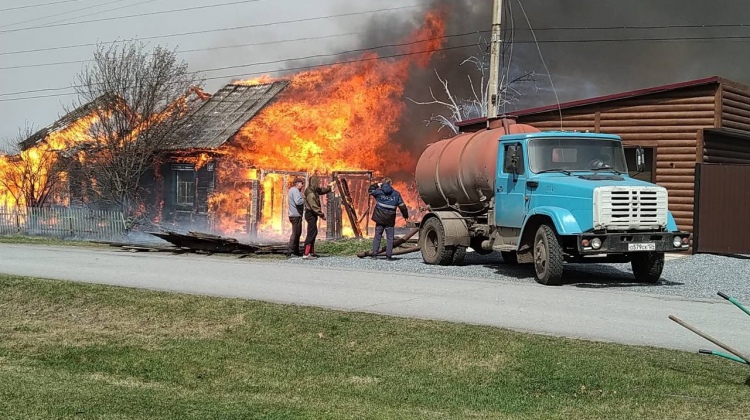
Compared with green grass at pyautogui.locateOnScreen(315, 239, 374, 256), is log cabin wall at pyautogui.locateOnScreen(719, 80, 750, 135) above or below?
above

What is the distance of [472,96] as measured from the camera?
34.2m

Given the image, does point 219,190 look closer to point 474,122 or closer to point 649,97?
point 474,122

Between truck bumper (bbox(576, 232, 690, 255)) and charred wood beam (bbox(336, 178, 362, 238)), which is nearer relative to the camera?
truck bumper (bbox(576, 232, 690, 255))

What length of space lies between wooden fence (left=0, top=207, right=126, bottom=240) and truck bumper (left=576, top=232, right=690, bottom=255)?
19.0m

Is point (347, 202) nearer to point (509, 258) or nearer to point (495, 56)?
point (495, 56)

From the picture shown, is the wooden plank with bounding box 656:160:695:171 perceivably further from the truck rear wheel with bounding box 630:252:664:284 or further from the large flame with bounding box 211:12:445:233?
Result: the large flame with bounding box 211:12:445:233

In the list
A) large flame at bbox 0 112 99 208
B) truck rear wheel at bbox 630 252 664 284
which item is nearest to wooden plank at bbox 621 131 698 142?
truck rear wheel at bbox 630 252 664 284

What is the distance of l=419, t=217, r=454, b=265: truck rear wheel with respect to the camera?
16.3 metres

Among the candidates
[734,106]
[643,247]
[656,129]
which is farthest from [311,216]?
[734,106]

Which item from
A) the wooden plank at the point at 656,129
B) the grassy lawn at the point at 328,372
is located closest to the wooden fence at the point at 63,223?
the wooden plank at the point at 656,129

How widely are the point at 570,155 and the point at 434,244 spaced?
4084mm

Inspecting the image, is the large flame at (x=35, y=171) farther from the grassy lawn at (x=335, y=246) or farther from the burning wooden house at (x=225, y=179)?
the grassy lawn at (x=335, y=246)

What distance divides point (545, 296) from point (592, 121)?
33.3ft

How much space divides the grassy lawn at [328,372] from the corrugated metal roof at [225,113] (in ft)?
69.5
